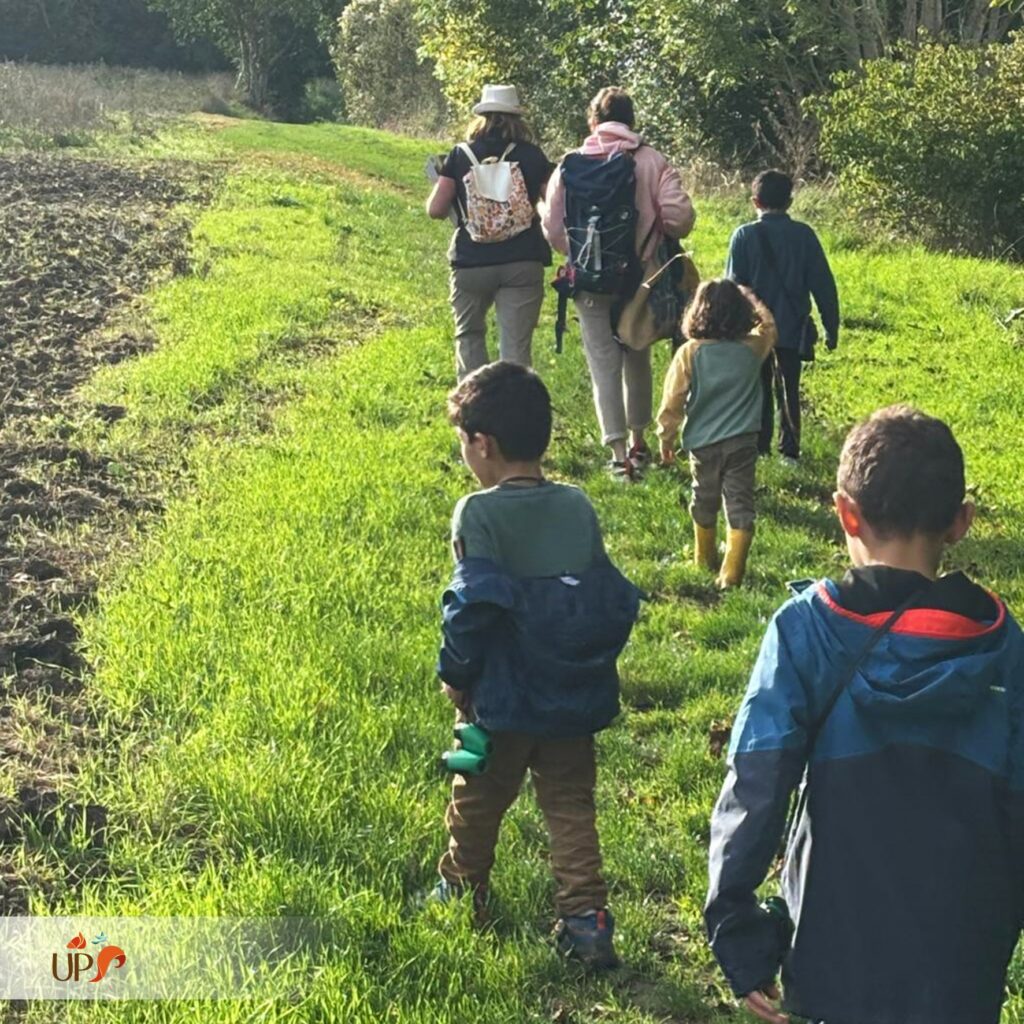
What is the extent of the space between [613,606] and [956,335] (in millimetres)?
9454

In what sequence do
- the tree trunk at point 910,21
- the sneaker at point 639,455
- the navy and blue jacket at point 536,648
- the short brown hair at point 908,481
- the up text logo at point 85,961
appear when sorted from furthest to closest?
the tree trunk at point 910,21
the sneaker at point 639,455
the navy and blue jacket at point 536,648
the up text logo at point 85,961
the short brown hair at point 908,481

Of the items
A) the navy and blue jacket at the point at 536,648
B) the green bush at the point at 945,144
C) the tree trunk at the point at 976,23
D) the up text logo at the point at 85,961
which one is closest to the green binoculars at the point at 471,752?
the navy and blue jacket at the point at 536,648

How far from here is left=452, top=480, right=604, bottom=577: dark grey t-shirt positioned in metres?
3.33

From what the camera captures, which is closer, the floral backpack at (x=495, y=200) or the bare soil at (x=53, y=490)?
the bare soil at (x=53, y=490)

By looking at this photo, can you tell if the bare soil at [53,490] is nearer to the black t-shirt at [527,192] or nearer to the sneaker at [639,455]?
the black t-shirt at [527,192]

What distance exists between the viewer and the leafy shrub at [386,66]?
4956 centimetres

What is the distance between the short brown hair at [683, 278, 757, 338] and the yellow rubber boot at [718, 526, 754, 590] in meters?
0.99

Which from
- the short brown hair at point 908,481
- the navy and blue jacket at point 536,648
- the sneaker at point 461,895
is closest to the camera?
the short brown hair at point 908,481

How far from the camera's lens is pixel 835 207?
18.2m

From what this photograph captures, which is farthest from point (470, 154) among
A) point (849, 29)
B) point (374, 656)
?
point (849, 29)

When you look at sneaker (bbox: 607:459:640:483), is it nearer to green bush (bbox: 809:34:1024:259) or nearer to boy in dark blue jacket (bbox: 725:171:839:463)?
boy in dark blue jacket (bbox: 725:171:839:463)

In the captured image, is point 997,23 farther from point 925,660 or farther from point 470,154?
point 925,660

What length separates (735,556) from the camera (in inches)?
247

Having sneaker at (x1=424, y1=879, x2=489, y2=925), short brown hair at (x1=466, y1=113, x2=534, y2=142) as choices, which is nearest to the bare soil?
sneaker at (x1=424, y1=879, x2=489, y2=925)
